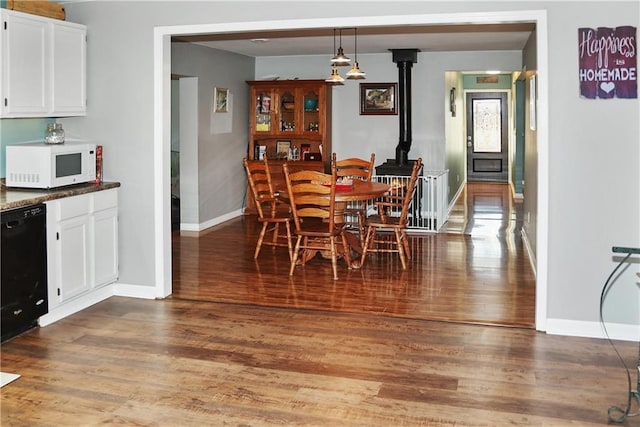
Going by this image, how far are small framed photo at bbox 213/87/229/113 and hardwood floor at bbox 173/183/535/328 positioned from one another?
1803 mm

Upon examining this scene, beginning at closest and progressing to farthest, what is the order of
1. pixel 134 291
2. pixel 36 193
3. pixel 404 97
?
pixel 36 193, pixel 134 291, pixel 404 97

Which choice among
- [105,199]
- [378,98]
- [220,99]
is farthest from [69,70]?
[378,98]

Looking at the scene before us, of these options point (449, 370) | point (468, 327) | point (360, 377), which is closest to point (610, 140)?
point (468, 327)

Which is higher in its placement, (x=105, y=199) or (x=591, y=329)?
(x=105, y=199)

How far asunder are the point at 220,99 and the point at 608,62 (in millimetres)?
5894

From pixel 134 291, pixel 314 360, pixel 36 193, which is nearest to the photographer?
pixel 314 360

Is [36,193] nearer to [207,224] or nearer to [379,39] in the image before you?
[207,224]

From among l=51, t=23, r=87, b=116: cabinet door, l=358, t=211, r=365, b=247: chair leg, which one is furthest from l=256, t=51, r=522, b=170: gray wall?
l=51, t=23, r=87, b=116: cabinet door

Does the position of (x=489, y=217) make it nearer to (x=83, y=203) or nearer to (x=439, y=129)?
(x=439, y=129)

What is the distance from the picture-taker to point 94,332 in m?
4.43

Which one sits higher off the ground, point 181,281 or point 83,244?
point 83,244

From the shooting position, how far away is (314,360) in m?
3.88

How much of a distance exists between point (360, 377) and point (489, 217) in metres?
6.69

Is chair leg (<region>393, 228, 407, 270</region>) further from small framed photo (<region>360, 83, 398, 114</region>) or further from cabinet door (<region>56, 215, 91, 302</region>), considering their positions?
small framed photo (<region>360, 83, 398, 114</region>)
